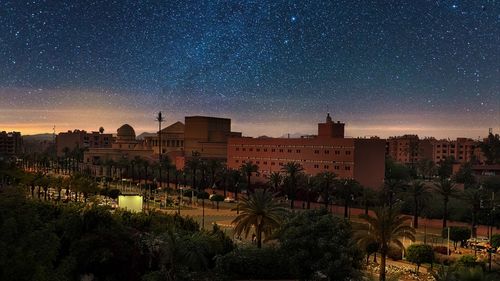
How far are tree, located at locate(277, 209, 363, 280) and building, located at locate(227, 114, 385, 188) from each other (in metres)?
46.3

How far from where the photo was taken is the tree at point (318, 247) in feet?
83.2

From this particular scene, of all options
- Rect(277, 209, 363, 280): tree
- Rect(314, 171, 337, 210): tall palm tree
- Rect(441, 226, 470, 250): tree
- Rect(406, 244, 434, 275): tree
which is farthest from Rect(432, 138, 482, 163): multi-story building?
Rect(277, 209, 363, 280): tree

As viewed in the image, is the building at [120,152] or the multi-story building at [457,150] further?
the multi-story building at [457,150]

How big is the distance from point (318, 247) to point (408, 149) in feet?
418

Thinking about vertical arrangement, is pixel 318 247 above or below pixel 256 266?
above

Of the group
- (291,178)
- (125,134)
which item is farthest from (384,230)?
(125,134)

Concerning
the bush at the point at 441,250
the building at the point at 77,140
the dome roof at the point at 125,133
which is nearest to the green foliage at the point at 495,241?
the bush at the point at 441,250

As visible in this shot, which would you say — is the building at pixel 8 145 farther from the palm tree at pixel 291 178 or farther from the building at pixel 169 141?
the palm tree at pixel 291 178

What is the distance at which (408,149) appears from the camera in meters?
146

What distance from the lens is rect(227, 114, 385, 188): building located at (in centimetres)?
7362

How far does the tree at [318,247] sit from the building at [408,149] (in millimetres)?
122969

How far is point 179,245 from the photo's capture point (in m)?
25.6

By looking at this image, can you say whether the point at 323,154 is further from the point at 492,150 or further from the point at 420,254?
the point at 492,150

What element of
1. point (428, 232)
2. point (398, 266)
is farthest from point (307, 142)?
point (398, 266)
